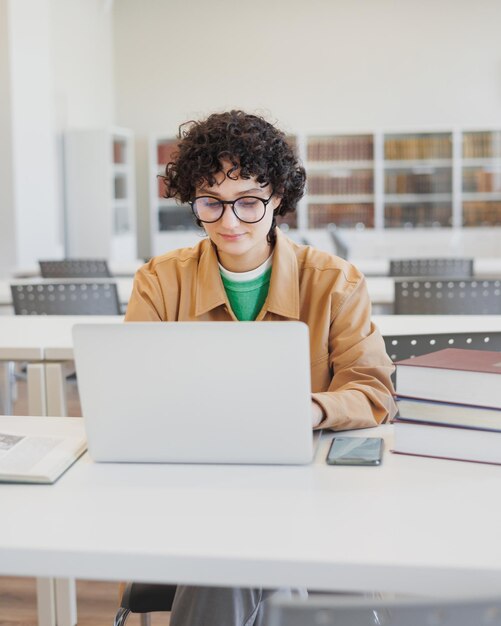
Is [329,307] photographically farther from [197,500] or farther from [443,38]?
[443,38]

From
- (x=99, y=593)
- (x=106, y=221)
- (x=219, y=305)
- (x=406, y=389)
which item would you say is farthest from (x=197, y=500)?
(x=106, y=221)

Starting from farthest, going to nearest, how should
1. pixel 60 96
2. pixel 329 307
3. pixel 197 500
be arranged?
1. pixel 60 96
2. pixel 329 307
3. pixel 197 500

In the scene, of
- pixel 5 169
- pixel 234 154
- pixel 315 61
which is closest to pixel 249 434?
pixel 234 154

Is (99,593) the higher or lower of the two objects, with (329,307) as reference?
lower

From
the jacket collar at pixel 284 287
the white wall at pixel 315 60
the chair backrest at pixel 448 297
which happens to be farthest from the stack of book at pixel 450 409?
the white wall at pixel 315 60

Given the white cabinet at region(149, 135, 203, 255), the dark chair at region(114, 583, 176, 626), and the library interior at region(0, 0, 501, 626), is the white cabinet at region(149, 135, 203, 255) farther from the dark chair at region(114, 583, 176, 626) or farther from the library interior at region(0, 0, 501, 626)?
the dark chair at region(114, 583, 176, 626)

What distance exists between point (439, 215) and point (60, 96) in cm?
406

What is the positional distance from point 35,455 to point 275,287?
585mm

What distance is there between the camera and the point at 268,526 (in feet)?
3.64

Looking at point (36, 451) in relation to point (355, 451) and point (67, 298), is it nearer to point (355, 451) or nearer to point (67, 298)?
point (355, 451)

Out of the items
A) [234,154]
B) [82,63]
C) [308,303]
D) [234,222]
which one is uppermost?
[82,63]

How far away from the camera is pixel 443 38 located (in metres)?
9.54

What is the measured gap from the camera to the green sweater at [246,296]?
5.88 ft

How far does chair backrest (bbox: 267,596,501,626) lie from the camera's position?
2.18ft
